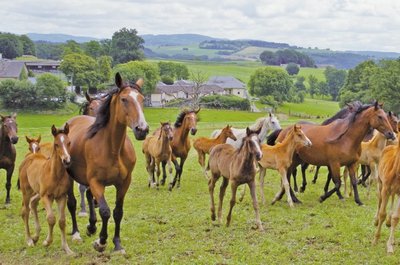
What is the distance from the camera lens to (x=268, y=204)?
12.2 m

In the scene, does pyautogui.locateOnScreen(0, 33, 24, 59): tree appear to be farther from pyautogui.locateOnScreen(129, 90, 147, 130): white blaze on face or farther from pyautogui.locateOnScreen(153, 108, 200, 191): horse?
pyautogui.locateOnScreen(129, 90, 147, 130): white blaze on face

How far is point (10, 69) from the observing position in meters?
88.1

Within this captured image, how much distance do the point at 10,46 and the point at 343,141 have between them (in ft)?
449

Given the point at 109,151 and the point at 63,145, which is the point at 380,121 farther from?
the point at 63,145

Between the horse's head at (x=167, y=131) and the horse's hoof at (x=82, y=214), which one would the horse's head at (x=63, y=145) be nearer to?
the horse's hoof at (x=82, y=214)

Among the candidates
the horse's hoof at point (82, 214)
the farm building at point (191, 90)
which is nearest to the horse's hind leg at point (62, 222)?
the horse's hoof at point (82, 214)

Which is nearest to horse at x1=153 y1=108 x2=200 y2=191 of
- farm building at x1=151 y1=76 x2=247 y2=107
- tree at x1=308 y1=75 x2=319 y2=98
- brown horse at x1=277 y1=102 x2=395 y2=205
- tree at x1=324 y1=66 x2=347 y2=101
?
brown horse at x1=277 y1=102 x2=395 y2=205

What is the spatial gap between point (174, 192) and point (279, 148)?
3706mm

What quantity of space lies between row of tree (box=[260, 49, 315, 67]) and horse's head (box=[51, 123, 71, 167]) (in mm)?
185407

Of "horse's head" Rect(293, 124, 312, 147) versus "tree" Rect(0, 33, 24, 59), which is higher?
"tree" Rect(0, 33, 24, 59)

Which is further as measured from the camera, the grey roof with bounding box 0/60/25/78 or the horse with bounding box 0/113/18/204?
the grey roof with bounding box 0/60/25/78

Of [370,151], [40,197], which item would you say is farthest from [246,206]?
[40,197]

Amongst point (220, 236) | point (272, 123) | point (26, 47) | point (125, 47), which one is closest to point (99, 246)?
point (220, 236)

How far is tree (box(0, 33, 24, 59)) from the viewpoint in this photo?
132 meters
